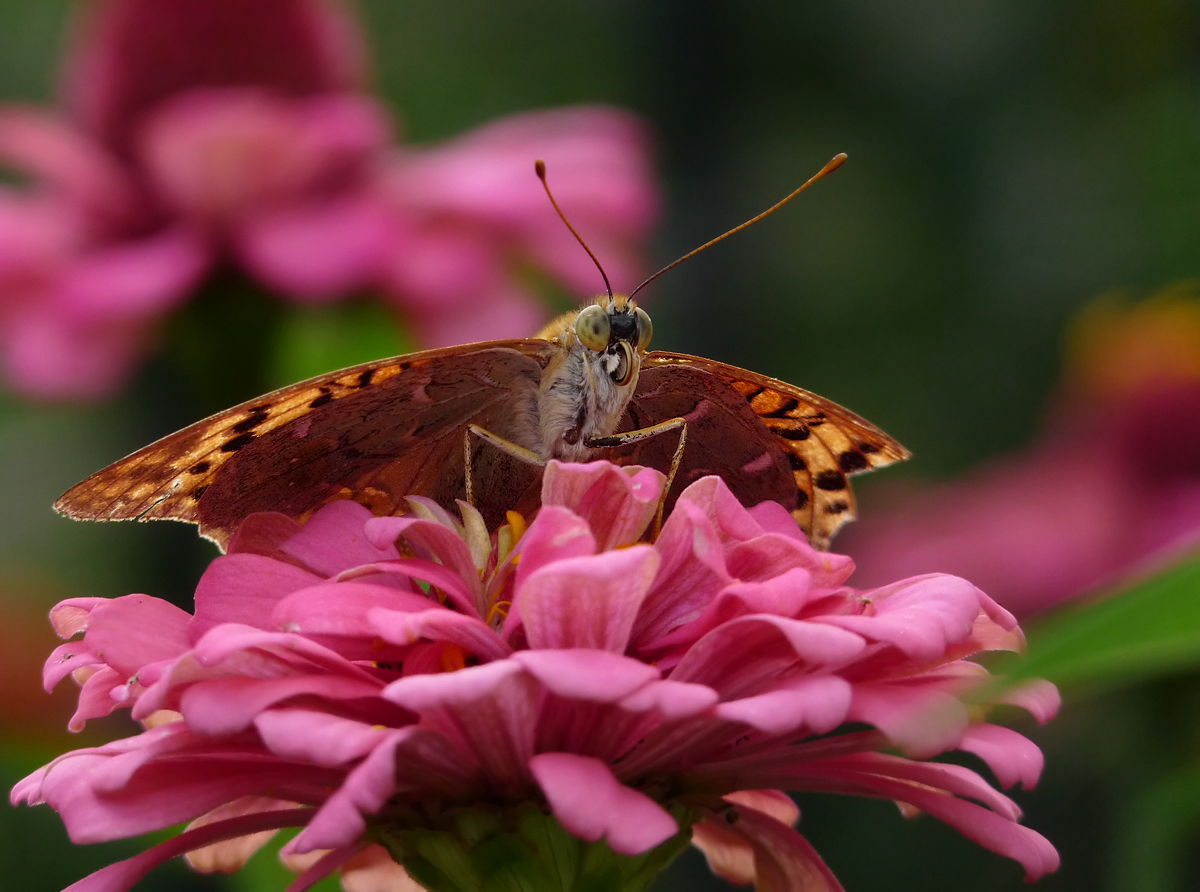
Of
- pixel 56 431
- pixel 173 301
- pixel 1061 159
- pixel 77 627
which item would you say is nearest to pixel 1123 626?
pixel 77 627

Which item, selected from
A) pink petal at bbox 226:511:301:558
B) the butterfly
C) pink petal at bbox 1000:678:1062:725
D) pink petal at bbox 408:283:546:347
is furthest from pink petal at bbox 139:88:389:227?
pink petal at bbox 1000:678:1062:725

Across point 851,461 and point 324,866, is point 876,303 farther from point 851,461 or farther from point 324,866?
point 324,866

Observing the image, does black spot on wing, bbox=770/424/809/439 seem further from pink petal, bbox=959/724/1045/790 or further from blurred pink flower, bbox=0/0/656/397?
blurred pink flower, bbox=0/0/656/397

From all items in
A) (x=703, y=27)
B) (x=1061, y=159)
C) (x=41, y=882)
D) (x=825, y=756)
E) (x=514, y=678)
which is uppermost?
Answer: (x=703, y=27)

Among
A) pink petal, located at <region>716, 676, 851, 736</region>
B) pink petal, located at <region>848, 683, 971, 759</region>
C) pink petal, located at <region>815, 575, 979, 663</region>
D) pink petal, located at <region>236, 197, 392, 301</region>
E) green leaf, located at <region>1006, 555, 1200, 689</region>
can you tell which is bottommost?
pink petal, located at <region>848, 683, 971, 759</region>

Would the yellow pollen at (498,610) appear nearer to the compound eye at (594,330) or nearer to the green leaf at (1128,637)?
the compound eye at (594,330)

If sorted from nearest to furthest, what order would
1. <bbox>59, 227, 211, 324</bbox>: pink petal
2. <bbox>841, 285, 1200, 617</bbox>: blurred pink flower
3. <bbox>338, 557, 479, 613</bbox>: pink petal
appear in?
<bbox>338, 557, 479, 613</bbox>: pink petal < <bbox>59, 227, 211, 324</bbox>: pink petal < <bbox>841, 285, 1200, 617</bbox>: blurred pink flower

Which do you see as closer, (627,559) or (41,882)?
(627,559)

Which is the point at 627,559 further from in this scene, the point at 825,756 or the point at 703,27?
the point at 703,27
